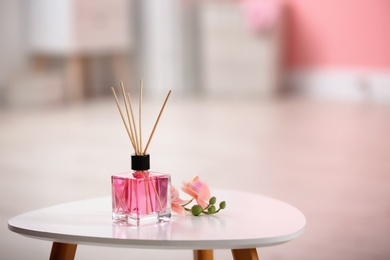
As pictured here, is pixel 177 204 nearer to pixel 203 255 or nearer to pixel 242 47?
pixel 203 255

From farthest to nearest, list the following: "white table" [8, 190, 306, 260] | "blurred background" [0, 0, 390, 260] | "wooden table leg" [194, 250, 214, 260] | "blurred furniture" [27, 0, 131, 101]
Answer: "blurred furniture" [27, 0, 131, 101]
"blurred background" [0, 0, 390, 260]
"wooden table leg" [194, 250, 214, 260]
"white table" [8, 190, 306, 260]

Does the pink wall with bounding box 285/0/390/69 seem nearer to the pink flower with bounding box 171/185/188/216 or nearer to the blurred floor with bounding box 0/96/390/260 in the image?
the blurred floor with bounding box 0/96/390/260

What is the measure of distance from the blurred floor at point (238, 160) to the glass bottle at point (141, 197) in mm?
138

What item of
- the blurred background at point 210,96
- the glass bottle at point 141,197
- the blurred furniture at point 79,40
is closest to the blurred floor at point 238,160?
the blurred background at point 210,96

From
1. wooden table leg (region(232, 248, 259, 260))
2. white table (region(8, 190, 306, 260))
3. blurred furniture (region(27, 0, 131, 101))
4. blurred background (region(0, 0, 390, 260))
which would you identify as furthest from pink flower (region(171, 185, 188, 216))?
blurred furniture (region(27, 0, 131, 101))

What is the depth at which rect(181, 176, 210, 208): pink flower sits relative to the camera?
1.14 metres

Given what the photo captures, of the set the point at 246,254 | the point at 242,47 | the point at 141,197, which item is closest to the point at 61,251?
the point at 141,197

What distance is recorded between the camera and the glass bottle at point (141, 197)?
1070mm

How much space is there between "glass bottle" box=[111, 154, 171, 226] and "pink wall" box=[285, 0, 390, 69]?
3.74m

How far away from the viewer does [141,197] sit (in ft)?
3.54

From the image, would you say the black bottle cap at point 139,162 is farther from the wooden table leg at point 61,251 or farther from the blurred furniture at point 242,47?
the blurred furniture at point 242,47

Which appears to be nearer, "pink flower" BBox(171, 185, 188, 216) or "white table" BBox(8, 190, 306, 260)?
"white table" BBox(8, 190, 306, 260)

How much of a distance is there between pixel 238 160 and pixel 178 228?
1.71 meters

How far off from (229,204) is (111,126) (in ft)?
8.23
